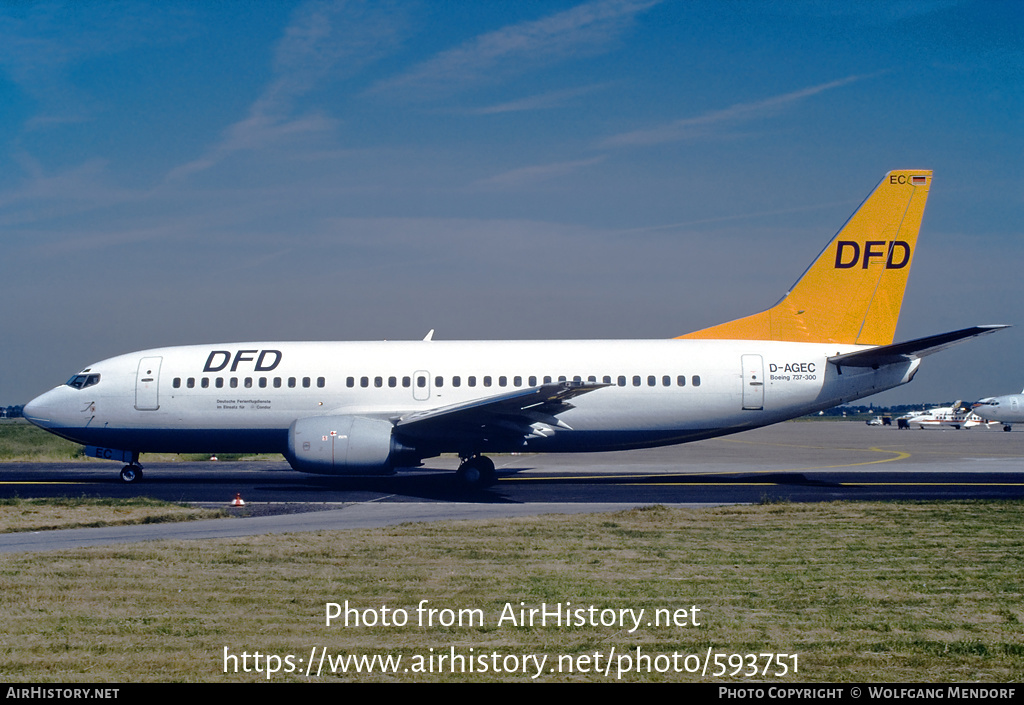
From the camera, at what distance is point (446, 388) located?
2142 cm

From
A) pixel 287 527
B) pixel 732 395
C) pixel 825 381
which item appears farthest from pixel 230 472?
pixel 825 381

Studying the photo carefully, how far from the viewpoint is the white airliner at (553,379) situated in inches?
830

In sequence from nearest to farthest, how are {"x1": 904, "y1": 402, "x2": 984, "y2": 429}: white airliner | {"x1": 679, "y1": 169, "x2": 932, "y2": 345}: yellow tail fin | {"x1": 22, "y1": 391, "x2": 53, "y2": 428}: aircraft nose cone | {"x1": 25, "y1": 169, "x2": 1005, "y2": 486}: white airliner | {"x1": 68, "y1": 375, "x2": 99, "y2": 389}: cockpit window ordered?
{"x1": 25, "y1": 169, "x2": 1005, "y2": 486}: white airliner
{"x1": 679, "y1": 169, "x2": 932, "y2": 345}: yellow tail fin
{"x1": 22, "y1": 391, "x2": 53, "y2": 428}: aircraft nose cone
{"x1": 68, "y1": 375, "x2": 99, "y2": 389}: cockpit window
{"x1": 904, "y1": 402, "x2": 984, "y2": 429}: white airliner

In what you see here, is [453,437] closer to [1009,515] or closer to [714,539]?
[714,539]

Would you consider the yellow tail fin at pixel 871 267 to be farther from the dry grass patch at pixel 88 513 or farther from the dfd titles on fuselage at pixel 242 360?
the dry grass patch at pixel 88 513

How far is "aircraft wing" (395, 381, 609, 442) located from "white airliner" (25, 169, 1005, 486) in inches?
2.6

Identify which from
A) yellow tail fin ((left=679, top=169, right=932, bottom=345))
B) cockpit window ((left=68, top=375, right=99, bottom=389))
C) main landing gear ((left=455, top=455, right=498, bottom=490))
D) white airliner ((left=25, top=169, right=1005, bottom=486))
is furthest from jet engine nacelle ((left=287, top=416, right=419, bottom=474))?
yellow tail fin ((left=679, top=169, right=932, bottom=345))

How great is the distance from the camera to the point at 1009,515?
14234 millimetres

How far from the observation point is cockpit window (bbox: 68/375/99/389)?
73.7 ft

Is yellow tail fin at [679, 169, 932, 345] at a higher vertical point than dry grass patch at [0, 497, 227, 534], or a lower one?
higher

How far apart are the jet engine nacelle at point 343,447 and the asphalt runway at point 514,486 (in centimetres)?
68

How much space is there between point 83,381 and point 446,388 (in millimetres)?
10292

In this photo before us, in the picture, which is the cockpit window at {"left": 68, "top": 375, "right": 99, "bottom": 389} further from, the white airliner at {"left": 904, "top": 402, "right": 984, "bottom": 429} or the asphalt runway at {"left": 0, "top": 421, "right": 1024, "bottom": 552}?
the white airliner at {"left": 904, "top": 402, "right": 984, "bottom": 429}
